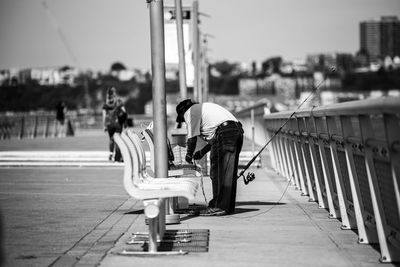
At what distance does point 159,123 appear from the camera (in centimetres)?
1112

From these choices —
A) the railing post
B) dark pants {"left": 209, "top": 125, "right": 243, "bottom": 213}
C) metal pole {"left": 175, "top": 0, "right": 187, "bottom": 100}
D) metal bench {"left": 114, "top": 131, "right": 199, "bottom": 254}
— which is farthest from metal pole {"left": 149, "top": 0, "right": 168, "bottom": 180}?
metal pole {"left": 175, "top": 0, "right": 187, "bottom": 100}

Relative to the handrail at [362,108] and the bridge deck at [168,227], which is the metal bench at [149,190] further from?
the handrail at [362,108]

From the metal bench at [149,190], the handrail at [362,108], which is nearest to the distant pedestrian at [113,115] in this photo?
the handrail at [362,108]

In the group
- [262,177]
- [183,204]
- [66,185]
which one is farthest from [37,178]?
[183,204]

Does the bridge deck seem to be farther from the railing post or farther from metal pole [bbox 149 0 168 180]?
metal pole [bbox 149 0 168 180]

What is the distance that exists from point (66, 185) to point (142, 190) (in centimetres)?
909

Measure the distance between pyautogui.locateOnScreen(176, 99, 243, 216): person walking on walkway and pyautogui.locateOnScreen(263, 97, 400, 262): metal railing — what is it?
103cm

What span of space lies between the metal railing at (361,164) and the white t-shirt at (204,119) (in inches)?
43.9

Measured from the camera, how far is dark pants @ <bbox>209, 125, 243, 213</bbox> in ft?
39.9

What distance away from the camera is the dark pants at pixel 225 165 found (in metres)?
12.1

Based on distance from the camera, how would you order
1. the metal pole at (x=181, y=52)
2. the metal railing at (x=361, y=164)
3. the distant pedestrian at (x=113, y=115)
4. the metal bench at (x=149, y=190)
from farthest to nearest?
the distant pedestrian at (x=113, y=115)
the metal pole at (x=181, y=52)
the metal bench at (x=149, y=190)
the metal railing at (x=361, y=164)

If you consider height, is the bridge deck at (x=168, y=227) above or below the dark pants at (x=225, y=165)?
below

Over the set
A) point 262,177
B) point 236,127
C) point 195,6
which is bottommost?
point 262,177

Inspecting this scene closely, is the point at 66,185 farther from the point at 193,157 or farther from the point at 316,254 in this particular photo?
the point at 316,254
